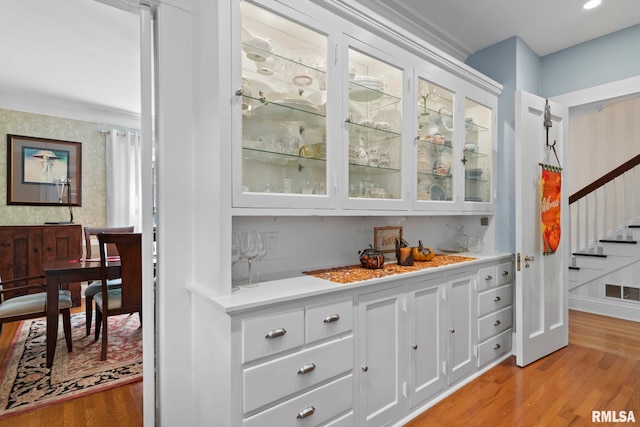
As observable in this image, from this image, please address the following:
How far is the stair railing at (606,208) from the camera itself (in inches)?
163

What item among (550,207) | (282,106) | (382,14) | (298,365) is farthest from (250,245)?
(550,207)

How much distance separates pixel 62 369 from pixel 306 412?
224 cm

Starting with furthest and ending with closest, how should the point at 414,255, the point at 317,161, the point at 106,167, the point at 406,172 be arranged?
the point at 106,167 < the point at 414,255 < the point at 406,172 < the point at 317,161

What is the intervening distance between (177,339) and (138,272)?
4.36ft

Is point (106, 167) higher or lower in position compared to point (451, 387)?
higher

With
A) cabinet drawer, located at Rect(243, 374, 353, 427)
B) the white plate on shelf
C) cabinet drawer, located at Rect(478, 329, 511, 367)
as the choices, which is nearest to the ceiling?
the white plate on shelf

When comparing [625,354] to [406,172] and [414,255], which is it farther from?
[406,172]

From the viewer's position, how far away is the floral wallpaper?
4105 millimetres

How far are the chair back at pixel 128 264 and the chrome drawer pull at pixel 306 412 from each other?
6.03 ft

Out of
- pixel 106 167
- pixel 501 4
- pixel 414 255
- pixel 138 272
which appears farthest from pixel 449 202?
pixel 106 167

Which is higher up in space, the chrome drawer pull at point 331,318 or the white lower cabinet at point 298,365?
the chrome drawer pull at point 331,318

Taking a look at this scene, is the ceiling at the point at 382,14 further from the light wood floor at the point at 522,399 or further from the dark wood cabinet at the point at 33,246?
the light wood floor at the point at 522,399

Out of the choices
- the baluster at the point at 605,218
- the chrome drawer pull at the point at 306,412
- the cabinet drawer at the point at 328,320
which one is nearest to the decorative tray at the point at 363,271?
the cabinet drawer at the point at 328,320

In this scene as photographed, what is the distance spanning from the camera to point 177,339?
163 centimetres
